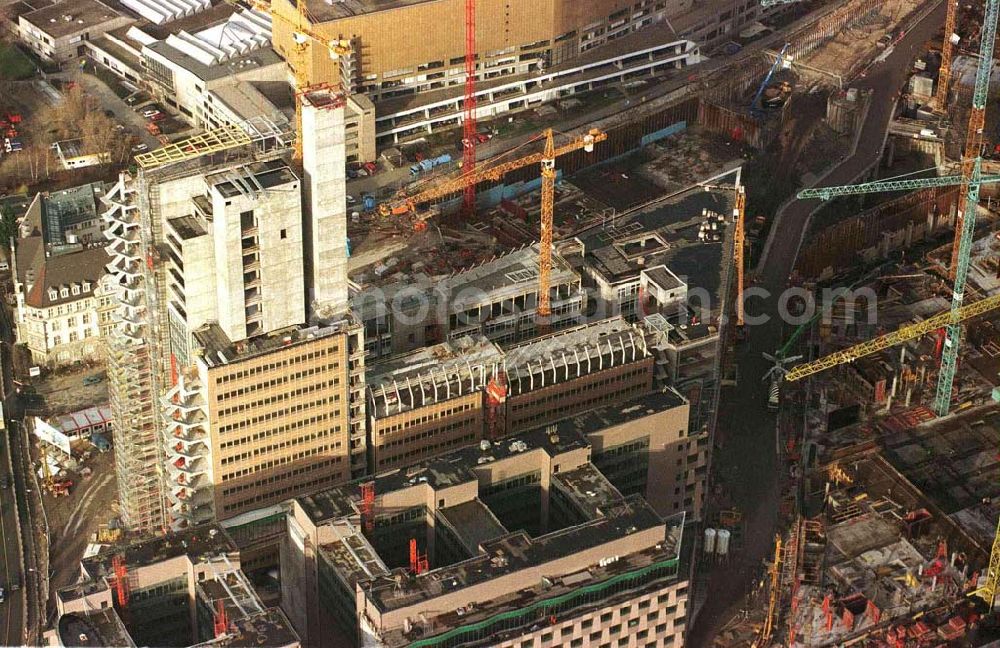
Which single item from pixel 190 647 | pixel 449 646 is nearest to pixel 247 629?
pixel 190 647

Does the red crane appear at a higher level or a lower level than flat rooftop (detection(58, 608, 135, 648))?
higher

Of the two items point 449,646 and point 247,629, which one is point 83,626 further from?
point 449,646

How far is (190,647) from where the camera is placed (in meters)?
198

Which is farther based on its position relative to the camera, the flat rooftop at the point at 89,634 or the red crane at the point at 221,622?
the red crane at the point at 221,622

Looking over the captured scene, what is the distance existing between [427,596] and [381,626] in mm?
5436

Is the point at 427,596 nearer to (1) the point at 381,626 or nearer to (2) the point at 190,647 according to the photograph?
(1) the point at 381,626

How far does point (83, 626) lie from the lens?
7840 inches

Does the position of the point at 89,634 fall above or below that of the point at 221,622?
below

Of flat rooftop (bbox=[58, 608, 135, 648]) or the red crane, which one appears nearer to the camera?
flat rooftop (bbox=[58, 608, 135, 648])

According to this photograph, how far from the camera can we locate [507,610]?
655 feet

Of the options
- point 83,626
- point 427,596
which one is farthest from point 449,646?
point 83,626

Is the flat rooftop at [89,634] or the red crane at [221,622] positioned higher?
the red crane at [221,622]

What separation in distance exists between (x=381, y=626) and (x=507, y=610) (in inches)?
498

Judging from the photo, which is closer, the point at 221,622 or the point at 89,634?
the point at 221,622
